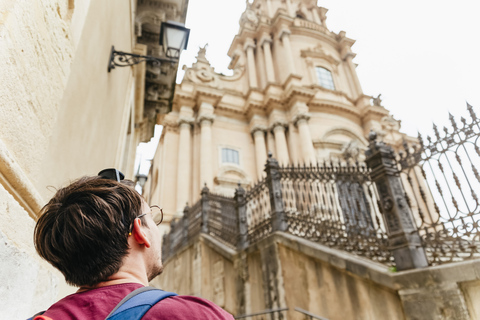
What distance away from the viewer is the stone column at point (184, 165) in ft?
53.9

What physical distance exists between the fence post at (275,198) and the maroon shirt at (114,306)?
216 inches

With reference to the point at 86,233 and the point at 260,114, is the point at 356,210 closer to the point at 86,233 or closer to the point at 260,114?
the point at 86,233

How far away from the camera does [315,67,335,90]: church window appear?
77.2 ft

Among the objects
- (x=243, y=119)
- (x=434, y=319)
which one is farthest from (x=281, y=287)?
(x=243, y=119)

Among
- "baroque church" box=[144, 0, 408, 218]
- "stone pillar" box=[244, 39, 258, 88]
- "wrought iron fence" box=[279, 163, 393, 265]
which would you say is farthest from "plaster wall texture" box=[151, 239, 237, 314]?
"stone pillar" box=[244, 39, 258, 88]

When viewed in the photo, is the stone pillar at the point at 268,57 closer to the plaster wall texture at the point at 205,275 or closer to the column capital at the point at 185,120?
the column capital at the point at 185,120

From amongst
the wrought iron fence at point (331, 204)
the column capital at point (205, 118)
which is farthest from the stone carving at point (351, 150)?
the wrought iron fence at point (331, 204)

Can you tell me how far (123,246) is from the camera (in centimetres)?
107

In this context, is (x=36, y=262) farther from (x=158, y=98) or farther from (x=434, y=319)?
(x=158, y=98)

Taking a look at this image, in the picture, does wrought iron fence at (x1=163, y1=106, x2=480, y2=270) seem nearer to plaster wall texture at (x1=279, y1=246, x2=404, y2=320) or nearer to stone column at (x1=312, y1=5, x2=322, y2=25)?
plaster wall texture at (x1=279, y1=246, x2=404, y2=320)

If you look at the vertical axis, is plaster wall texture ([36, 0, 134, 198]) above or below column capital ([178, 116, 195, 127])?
below

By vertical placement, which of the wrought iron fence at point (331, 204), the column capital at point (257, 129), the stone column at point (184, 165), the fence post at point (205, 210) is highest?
the column capital at point (257, 129)

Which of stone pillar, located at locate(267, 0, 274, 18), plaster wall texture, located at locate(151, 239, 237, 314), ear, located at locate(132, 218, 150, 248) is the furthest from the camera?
stone pillar, located at locate(267, 0, 274, 18)

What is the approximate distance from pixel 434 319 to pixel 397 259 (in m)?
0.80
